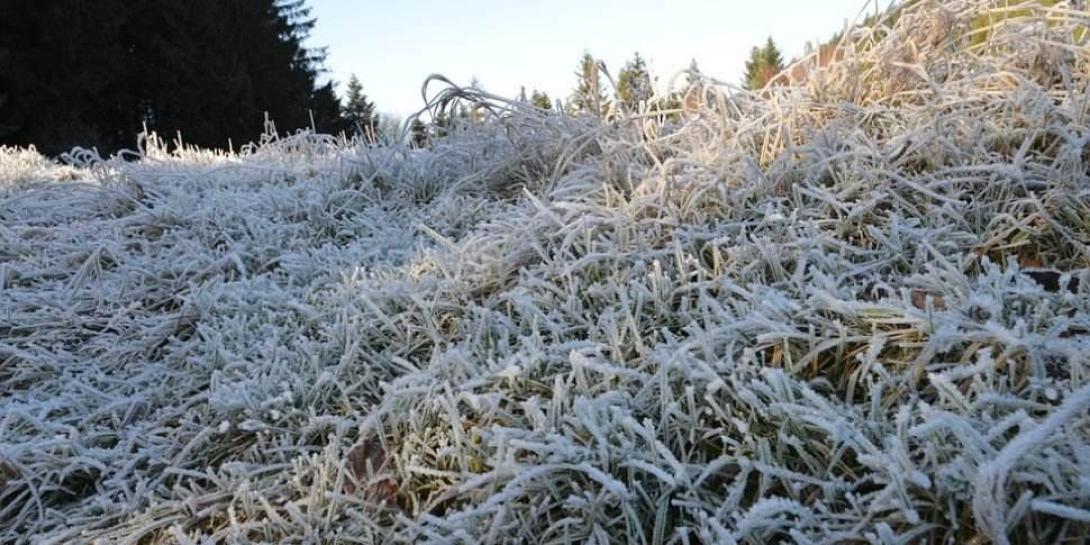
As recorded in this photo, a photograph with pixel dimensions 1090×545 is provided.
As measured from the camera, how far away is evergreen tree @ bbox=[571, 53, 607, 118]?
2422 millimetres

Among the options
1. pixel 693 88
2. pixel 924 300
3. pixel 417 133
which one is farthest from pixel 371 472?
pixel 417 133

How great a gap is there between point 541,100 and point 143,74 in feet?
53.9

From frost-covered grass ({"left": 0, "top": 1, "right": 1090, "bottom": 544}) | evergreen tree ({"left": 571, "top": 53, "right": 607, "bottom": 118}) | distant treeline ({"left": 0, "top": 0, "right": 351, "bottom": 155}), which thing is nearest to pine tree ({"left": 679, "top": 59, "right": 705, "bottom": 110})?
frost-covered grass ({"left": 0, "top": 1, "right": 1090, "bottom": 544})

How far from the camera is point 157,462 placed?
1519mm

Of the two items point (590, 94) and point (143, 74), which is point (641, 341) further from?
point (143, 74)

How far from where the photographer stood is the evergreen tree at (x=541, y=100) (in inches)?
105

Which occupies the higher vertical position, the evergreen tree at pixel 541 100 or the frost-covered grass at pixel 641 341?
the evergreen tree at pixel 541 100

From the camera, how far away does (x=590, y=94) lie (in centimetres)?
247

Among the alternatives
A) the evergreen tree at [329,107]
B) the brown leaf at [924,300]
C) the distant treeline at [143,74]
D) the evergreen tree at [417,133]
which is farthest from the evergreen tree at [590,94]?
the evergreen tree at [329,107]

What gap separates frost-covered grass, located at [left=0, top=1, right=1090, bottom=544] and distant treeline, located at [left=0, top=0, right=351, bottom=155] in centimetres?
1047

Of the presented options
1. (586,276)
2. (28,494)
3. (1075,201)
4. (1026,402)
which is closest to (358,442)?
(586,276)

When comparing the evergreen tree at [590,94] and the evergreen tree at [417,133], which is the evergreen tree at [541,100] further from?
the evergreen tree at [417,133]

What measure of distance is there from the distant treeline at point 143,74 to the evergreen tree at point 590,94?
10403 millimetres

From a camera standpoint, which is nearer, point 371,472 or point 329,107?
point 371,472
